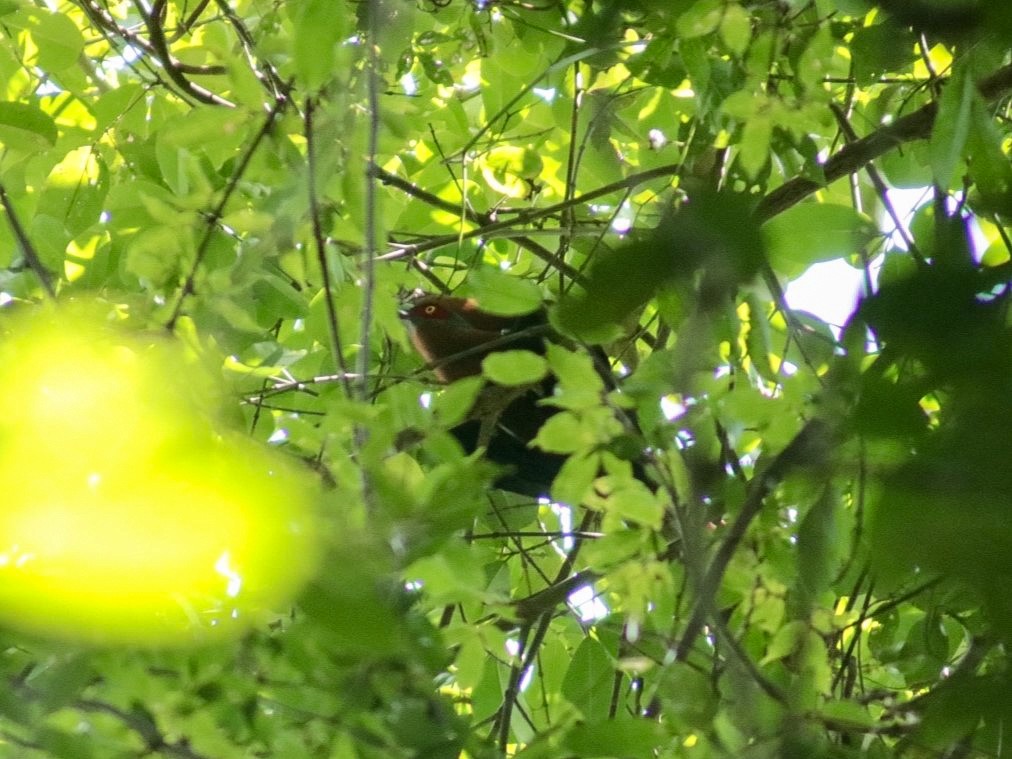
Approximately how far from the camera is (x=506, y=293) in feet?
4.99

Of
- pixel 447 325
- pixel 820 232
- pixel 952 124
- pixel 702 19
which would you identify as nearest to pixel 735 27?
pixel 702 19

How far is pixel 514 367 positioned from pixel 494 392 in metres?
1.00

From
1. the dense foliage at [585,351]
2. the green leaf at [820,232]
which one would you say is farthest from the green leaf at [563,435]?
the green leaf at [820,232]

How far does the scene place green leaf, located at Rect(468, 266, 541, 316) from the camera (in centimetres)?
151

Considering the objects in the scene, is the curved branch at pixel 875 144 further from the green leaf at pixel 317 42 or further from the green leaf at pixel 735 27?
the green leaf at pixel 317 42

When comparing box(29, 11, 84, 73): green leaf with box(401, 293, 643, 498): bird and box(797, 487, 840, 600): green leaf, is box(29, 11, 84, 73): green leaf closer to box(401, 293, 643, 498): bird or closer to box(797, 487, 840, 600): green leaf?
box(401, 293, 643, 498): bird

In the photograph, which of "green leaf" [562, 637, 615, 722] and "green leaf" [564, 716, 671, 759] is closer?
"green leaf" [564, 716, 671, 759]

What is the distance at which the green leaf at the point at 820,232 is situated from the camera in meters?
1.09

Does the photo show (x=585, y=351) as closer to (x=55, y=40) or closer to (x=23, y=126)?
(x=23, y=126)

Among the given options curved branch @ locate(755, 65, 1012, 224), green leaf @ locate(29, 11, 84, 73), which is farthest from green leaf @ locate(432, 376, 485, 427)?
green leaf @ locate(29, 11, 84, 73)

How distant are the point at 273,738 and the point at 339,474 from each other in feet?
0.89

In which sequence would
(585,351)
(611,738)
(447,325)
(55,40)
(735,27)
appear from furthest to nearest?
(447,325) < (55,40) < (585,351) < (735,27) < (611,738)

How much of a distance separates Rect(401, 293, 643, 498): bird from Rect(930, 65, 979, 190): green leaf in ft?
2.96

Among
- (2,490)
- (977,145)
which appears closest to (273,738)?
(2,490)
